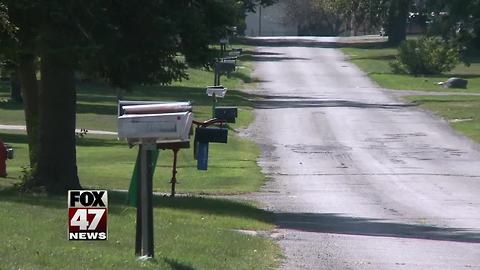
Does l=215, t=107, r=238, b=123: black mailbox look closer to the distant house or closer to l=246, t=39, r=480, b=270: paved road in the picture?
l=246, t=39, r=480, b=270: paved road

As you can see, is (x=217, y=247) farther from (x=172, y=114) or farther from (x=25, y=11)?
(x=25, y=11)

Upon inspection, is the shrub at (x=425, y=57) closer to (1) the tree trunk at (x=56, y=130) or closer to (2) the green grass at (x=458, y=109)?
(2) the green grass at (x=458, y=109)

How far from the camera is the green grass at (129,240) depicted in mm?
11047

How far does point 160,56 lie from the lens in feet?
66.6

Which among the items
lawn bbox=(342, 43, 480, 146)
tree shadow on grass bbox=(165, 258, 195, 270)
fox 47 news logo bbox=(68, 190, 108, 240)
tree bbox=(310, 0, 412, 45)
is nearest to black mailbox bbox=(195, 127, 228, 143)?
tree shadow on grass bbox=(165, 258, 195, 270)

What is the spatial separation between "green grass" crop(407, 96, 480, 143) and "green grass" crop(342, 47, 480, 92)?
272 inches

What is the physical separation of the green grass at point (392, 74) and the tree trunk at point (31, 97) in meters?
41.4

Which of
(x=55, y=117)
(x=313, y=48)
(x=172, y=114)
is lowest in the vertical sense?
(x=313, y=48)

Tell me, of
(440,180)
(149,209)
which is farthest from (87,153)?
(149,209)

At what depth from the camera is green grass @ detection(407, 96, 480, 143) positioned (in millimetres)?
43456

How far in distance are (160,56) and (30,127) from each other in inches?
155

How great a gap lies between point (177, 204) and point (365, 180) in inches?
380

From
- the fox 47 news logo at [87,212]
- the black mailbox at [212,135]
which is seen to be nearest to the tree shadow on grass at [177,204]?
the black mailbox at [212,135]

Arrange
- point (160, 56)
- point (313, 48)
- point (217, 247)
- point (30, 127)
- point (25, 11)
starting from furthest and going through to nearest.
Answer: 1. point (313, 48)
2. point (30, 127)
3. point (160, 56)
4. point (25, 11)
5. point (217, 247)
